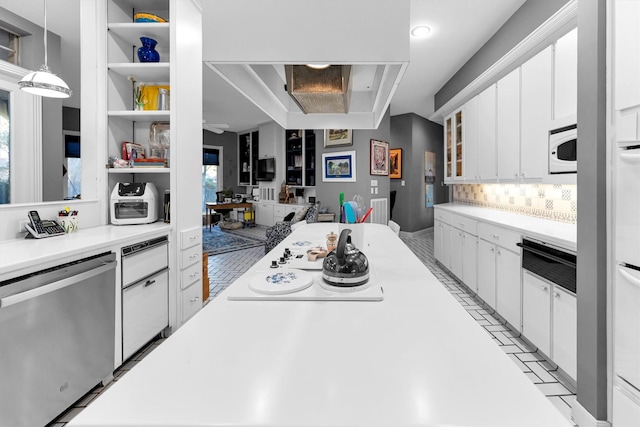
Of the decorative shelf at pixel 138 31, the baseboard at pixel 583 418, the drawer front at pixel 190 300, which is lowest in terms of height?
the baseboard at pixel 583 418

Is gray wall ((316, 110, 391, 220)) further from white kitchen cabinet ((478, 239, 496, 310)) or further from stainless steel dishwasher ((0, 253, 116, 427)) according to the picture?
stainless steel dishwasher ((0, 253, 116, 427))

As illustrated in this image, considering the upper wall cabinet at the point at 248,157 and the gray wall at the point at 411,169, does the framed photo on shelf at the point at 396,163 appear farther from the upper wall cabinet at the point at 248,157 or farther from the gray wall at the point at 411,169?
the upper wall cabinet at the point at 248,157

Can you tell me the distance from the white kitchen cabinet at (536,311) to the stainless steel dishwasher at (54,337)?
276 cm

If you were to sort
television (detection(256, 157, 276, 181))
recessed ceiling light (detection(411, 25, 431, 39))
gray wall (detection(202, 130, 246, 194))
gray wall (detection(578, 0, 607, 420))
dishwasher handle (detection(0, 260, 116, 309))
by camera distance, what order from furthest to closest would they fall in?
gray wall (detection(202, 130, 246, 194))
television (detection(256, 157, 276, 181))
recessed ceiling light (detection(411, 25, 431, 39))
gray wall (detection(578, 0, 607, 420))
dishwasher handle (detection(0, 260, 116, 309))

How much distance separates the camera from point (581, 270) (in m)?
1.60

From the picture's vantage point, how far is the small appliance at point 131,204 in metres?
2.37

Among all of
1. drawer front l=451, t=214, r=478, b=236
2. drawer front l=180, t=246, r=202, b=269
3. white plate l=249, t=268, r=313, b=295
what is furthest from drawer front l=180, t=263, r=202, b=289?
drawer front l=451, t=214, r=478, b=236

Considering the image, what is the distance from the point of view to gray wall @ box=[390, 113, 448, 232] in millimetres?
6949

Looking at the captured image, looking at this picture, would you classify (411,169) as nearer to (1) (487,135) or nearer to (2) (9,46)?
(1) (487,135)

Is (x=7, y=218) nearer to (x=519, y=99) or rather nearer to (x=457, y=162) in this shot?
(x=519, y=99)

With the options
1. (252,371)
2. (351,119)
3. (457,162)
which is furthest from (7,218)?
(457,162)

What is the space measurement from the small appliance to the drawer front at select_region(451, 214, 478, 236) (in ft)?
10.2

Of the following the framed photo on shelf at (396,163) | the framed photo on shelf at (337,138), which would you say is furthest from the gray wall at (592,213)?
the framed photo on shelf at (396,163)

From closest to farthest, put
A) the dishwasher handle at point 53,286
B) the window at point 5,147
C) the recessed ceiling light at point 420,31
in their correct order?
the dishwasher handle at point 53,286, the window at point 5,147, the recessed ceiling light at point 420,31
